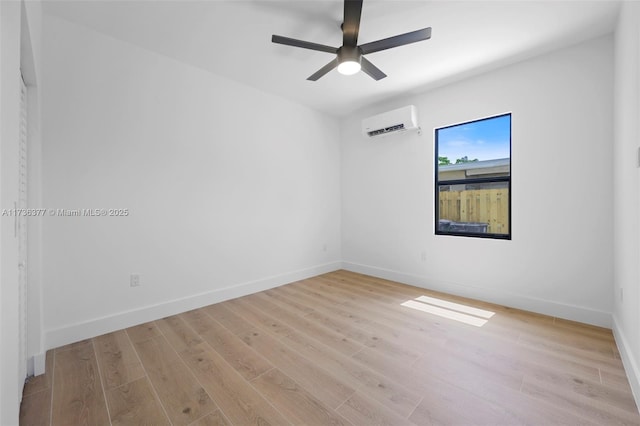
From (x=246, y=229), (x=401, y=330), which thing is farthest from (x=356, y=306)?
(x=246, y=229)

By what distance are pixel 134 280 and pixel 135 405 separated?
1369 millimetres

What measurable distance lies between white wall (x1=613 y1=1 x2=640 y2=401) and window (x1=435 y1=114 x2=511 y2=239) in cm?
89

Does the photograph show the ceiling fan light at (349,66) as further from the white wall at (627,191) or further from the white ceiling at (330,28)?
the white wall at (627,191)

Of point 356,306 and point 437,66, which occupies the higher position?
point 437,66

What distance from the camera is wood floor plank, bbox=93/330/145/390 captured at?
183 centimetres

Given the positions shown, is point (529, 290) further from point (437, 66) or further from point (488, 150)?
point (437, 66)

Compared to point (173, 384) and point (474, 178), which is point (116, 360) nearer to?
point (173, 384)

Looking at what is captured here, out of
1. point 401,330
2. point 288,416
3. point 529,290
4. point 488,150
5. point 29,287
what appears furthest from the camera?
point 488,150

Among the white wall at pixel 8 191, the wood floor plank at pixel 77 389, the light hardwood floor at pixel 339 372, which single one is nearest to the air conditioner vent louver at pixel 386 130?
the light hardwood floor at pixel 339 372

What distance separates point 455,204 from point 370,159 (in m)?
1.47

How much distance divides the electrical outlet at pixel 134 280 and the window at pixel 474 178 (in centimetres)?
356

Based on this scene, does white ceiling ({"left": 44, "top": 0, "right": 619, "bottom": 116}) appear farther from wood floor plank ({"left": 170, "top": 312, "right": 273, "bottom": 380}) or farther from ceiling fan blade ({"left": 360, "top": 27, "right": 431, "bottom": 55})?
wood floor plank ({"left": 170, "top": 312, "right": 273, "bottom": 380})

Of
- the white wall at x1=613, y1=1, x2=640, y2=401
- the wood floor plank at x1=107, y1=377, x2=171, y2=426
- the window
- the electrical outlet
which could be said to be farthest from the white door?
the window

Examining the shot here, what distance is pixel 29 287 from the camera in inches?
75.8
